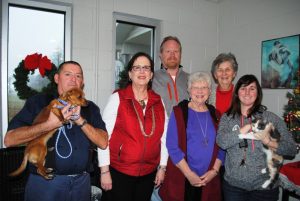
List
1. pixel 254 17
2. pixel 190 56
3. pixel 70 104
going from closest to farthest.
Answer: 1. pixel 70 104
2. pixel 254 17
3. pixel 190 56

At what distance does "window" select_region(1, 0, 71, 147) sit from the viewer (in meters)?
2.83

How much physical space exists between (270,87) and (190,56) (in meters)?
1.37

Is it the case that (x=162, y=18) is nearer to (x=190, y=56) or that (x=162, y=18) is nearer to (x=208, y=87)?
(x=190, y=56)

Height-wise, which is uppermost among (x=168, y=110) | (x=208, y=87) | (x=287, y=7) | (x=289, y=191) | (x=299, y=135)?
(x=287, y=7)

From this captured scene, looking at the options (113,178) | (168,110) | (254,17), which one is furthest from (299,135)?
(254,17)

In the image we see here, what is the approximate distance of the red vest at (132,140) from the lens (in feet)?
5.78

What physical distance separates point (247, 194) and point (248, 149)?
340mm

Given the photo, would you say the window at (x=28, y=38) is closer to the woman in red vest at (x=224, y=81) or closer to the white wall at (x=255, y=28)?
the woman in red vest at (x=224, y=81)

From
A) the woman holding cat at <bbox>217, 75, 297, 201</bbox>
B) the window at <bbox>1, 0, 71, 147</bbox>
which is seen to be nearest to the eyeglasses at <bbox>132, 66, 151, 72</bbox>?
the woman holding cat at <bbox>217, 75, 297, 201</bbox>

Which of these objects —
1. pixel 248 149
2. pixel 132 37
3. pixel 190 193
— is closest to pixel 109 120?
pixel 190 193

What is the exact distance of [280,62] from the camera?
3.12 m

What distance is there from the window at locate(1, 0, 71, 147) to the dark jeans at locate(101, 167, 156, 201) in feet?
6.02

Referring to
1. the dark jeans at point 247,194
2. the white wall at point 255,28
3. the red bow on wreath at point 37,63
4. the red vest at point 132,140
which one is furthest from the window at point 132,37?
the dark jeans at point 247,194

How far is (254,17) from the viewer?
3533mm
